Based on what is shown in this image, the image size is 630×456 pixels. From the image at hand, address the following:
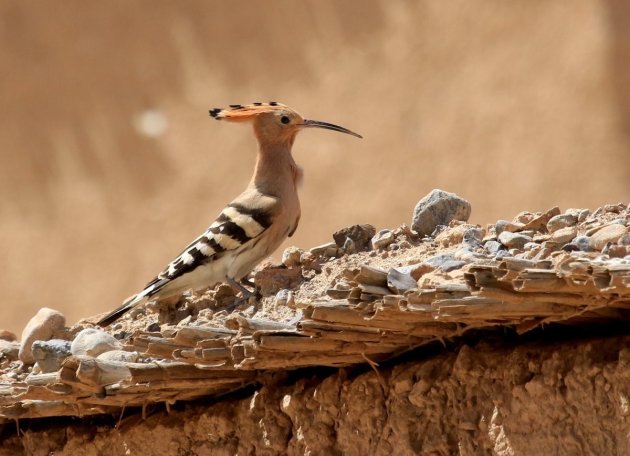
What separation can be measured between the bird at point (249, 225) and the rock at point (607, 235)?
5.92 feet

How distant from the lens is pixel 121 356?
447cm

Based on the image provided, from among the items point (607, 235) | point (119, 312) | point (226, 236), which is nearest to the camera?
point (607, 235)

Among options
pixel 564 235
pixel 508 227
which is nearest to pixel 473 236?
pixel 508 227

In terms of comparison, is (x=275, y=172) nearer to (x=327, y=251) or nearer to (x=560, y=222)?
(x=327, y=251)

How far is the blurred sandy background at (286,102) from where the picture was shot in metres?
10.7

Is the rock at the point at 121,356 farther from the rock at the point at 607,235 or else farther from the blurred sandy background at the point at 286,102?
the blurred sandy background at the point at 286,102

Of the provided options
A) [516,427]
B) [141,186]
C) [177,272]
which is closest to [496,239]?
[516,427]

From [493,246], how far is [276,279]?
1105 millimetres

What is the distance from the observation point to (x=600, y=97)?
10.7m

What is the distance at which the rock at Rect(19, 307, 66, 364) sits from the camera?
17.0 ft

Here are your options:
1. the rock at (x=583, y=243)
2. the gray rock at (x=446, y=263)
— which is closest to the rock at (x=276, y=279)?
the gray rock at (x=446, y=263)

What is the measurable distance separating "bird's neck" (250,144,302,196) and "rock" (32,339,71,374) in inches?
54.5

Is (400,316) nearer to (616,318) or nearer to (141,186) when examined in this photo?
(616,318)

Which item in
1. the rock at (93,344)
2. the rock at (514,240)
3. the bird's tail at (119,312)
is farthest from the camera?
the bird's tail at (119,312)
